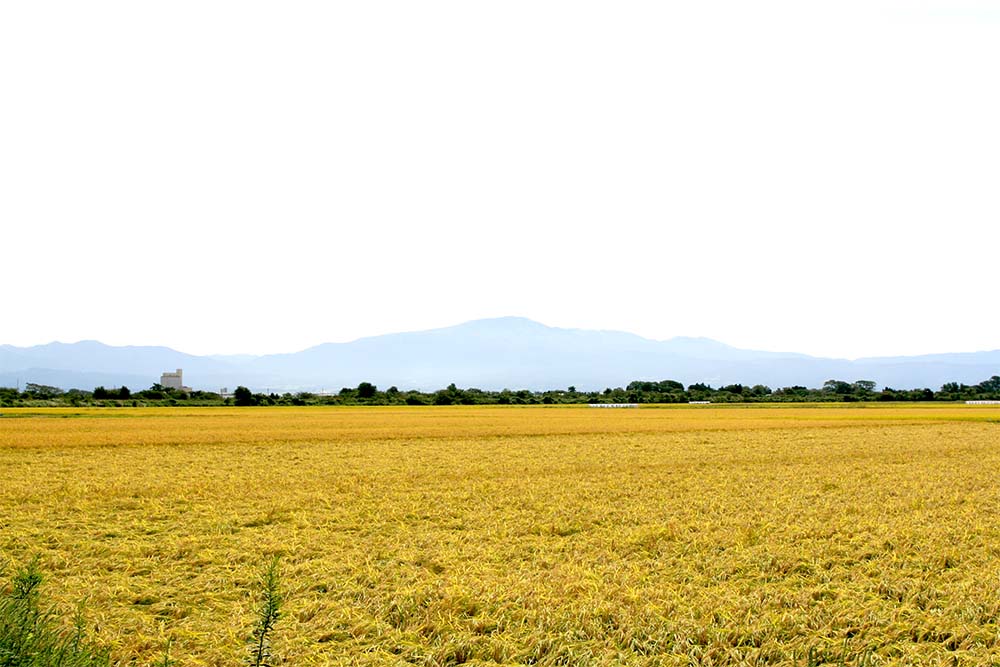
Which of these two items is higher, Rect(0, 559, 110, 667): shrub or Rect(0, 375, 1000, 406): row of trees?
Rect(0, 375, 1000, 406): row of trees

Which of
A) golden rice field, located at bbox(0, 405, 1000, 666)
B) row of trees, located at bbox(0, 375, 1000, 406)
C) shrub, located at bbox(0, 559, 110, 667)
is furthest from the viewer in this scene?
row of trees, located at bbox(0, 375, 1000, 406)

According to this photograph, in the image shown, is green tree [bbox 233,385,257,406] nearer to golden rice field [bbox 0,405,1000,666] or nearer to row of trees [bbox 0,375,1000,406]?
row of trees [bbox 0,375,1000,406]

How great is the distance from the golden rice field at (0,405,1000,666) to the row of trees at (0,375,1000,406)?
5529 cm

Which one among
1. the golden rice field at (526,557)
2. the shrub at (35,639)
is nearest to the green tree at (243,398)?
the golden rice field at (526,557)

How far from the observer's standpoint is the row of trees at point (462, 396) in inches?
2717

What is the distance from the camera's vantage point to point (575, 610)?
6.27m

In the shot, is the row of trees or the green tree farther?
the row of trees

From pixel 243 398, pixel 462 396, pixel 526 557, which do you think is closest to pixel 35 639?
pixel 526 557

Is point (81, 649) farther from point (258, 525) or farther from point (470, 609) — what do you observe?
point (258, 525)

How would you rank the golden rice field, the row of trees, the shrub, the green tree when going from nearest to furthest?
1. the shrub
2. the golden rice field
3. the green tree
4. the row of trees

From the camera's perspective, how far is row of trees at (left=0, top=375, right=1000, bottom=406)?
226 feet

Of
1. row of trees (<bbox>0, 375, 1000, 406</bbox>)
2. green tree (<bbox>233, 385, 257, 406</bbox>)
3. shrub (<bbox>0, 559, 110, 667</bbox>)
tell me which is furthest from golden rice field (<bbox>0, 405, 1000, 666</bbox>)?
row of trees (<bbox>0, 375, 1000, 406</bbox>)

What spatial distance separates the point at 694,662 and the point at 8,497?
1192 centimetres

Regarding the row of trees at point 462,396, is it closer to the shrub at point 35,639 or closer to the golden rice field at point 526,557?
the golden rice field at point 526,557
